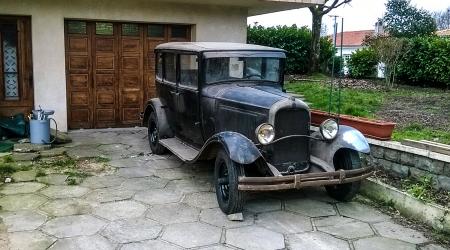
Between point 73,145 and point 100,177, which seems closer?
point 100,177

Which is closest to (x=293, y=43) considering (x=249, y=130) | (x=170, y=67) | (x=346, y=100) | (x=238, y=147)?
(x=346, y=100)

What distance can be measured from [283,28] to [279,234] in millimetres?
14318

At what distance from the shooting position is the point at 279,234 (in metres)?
3.85

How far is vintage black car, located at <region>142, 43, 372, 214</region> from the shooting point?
4086 mm

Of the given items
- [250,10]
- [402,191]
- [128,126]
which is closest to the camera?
[402,191]

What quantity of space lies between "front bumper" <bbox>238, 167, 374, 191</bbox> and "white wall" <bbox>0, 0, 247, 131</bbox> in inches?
206

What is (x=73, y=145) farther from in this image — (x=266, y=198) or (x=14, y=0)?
(x=266, y=198)

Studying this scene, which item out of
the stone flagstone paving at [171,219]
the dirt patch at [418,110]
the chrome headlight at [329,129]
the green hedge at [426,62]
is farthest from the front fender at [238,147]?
the green hedge at [426,62]

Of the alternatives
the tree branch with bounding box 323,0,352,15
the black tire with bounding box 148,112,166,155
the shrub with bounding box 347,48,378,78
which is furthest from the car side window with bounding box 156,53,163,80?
the tree branch with bounding box 323,0,352,15

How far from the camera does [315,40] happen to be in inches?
623

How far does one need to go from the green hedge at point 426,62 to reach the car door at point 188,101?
9.97 m

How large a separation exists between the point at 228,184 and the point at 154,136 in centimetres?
275

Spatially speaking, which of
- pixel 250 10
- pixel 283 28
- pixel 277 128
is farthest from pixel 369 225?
pixel 283 28

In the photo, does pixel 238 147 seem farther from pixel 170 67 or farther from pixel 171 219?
pixel 170 67
